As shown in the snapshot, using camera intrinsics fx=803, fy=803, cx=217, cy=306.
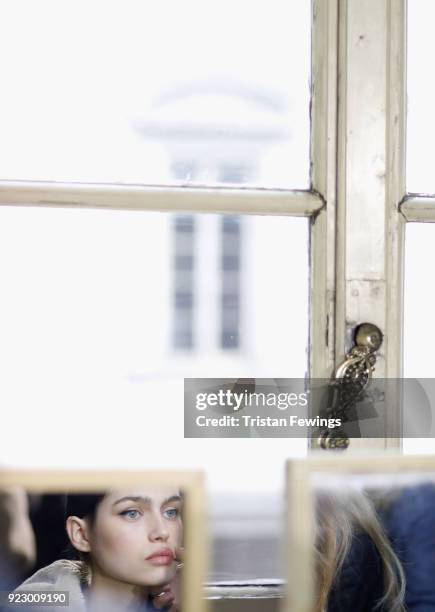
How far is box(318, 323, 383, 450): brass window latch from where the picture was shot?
141 cm

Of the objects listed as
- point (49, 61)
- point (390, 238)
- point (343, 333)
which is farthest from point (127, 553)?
point (49, 61)

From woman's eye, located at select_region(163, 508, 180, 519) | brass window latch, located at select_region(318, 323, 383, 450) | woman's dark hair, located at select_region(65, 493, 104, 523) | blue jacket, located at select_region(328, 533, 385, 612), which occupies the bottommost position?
blue jacket, located at select_region(328, 533, 385, 612)

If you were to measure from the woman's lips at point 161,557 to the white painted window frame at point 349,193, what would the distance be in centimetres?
42

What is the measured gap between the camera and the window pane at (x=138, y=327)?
1.40 m

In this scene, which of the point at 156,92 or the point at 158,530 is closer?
the point at 158,530

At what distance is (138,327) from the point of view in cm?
144

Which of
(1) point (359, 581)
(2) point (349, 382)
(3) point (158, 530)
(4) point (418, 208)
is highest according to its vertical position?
(4) point (418, 208)

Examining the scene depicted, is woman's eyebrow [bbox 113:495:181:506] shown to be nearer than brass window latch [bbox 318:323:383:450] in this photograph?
Yes

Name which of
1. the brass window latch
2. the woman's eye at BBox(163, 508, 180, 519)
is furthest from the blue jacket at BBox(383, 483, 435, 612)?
the woman's eye at BBox(163, 508, 180, 519)

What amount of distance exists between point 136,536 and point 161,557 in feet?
0.16

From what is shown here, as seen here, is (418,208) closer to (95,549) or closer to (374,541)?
(374,541)

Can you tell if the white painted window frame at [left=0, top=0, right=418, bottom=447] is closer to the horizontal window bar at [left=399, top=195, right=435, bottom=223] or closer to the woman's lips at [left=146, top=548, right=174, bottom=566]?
the horizontal window bar at [left=399, top=195, right=435, bottom=223]

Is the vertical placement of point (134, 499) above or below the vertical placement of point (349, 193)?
below

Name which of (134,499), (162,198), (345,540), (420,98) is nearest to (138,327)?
(162,198)
